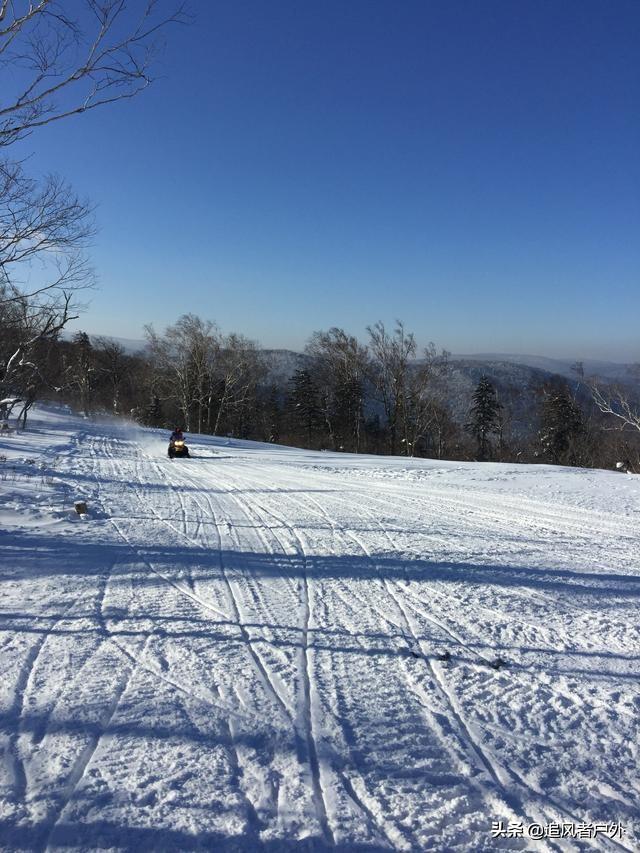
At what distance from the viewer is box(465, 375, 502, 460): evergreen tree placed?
1694 inches

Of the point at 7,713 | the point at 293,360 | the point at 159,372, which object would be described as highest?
the point at 293,360

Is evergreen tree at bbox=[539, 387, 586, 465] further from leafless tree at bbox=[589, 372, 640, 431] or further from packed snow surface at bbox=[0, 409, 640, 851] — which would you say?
packed snow surface at bbox=[0, 409, 640, 851]

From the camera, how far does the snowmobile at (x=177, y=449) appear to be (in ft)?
63.5

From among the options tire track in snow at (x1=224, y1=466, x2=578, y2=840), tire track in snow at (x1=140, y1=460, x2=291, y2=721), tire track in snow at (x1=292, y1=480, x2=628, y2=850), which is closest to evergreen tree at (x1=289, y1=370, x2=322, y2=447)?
tire track in snow at (x1=140, y1=460, x2=291, y2=721)

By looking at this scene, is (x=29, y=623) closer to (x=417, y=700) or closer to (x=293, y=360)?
Result: (x=417, y=700)

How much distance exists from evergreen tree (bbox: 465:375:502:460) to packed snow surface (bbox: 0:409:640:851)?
36.9 metres

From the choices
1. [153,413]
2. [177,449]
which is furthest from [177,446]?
[153,413]

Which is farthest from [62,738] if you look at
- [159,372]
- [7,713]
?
[159,372]

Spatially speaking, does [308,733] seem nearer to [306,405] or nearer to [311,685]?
[311,685]

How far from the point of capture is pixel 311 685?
139 inches

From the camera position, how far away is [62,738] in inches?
113

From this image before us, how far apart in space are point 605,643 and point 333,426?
4046cm

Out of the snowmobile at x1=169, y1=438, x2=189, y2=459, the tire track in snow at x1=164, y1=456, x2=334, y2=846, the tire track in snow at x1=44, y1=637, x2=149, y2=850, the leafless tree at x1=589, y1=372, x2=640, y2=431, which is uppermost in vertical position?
the leafless tree at x1=589, y1=372, x2=640, y2=431

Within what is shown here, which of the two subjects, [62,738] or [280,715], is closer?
[62,738]
